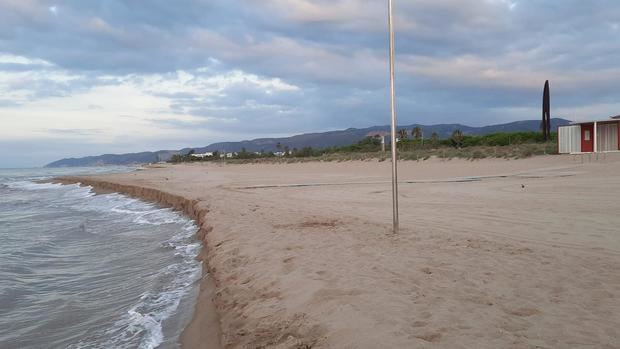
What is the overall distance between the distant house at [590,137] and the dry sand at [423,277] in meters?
17.6

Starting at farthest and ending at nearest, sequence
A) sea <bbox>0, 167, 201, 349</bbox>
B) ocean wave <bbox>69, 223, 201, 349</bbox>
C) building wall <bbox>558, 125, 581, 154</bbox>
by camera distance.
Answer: building wall <bbox>558, 125, 581, 154</bbox>
sea <bbox>0, 167, 201, 349</bbox>
ocean wave <bbox>69, 223, 201, 349</bbox>

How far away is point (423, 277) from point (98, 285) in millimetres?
5313

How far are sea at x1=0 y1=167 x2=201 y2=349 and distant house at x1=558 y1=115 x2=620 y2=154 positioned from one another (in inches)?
918

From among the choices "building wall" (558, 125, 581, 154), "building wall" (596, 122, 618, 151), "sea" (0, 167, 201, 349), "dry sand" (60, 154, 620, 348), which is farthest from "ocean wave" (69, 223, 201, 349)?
"building wall" (596, 122, 618, 151)

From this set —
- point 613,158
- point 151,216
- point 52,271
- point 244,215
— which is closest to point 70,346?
point 52,271

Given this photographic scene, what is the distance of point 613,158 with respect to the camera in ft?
70.9

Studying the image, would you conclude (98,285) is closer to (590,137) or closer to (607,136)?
(590,137)

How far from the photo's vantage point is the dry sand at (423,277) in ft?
11.8

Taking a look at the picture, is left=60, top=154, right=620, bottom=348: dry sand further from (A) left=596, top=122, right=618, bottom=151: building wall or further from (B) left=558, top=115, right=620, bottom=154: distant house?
(A) left=596, top=122, right=618, bottom=151: building wall

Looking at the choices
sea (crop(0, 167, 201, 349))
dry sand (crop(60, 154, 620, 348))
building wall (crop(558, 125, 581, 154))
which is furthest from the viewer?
building wall (crop(558, 125, 581, 154))

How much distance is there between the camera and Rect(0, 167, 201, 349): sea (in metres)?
5.18

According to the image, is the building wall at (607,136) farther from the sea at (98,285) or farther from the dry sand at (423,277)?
the sea at (98,285)

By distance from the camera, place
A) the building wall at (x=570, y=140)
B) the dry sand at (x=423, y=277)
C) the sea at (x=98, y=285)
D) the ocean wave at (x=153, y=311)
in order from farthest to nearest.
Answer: the building wall at (x=570, y=140) < the sea at (x=98, y=285) < the ocean wave at (x=153, y=311) < the dry sand at (x=423, y=277)

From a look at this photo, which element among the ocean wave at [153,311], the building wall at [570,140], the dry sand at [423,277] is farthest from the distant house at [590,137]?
the ocean wave at [153,311]
